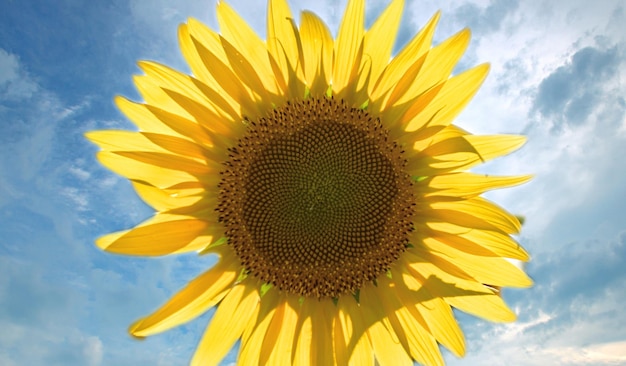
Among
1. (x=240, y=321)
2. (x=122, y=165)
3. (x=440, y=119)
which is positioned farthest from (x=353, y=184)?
(x=122, y=165)

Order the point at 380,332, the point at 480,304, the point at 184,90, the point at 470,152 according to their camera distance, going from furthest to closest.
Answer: the point at 380,332, the point at 480,304, the point at 184,90, the point at 470,152

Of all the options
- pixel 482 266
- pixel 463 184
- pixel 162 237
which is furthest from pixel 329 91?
pixel 482 266

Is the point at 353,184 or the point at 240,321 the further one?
the point at 240,321

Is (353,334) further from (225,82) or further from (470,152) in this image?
(225,82)

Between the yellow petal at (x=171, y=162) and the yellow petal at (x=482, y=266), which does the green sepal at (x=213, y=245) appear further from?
the yellow petal at (x=482, y=266)

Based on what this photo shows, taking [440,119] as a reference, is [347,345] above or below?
below

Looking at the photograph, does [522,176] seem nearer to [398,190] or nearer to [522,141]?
[522,141]
